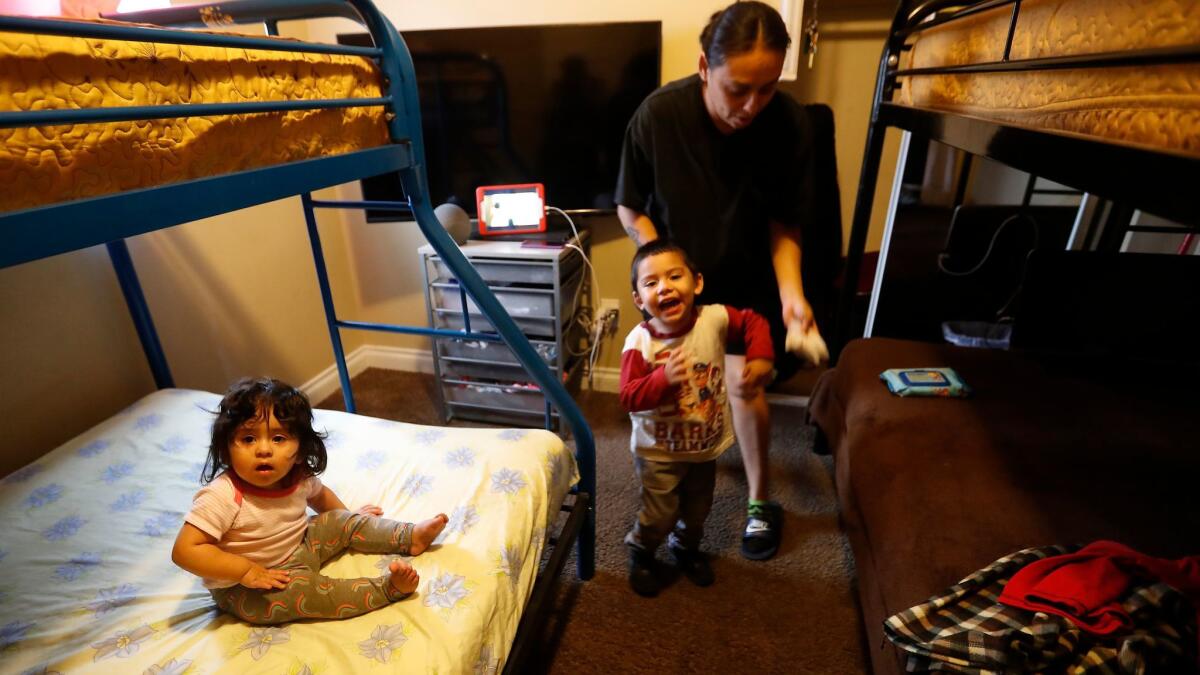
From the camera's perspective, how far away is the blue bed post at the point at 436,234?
0.94 meters

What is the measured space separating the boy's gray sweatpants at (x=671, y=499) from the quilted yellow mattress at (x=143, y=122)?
0.93 metres

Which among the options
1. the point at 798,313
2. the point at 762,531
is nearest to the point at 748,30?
the point at 798,313

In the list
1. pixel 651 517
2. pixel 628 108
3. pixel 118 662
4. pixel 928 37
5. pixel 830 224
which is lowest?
pixel 651 517

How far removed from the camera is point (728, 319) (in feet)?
4.15

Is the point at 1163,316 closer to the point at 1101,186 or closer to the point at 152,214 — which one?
the point at 1101,186

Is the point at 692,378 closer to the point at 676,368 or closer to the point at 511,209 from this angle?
the point at 676,368

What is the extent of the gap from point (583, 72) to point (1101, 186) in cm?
159

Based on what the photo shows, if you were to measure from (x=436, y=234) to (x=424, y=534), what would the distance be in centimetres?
56

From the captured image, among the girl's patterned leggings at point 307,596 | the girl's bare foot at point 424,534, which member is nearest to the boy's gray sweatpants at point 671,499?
the girl's bare foot at point 424,534

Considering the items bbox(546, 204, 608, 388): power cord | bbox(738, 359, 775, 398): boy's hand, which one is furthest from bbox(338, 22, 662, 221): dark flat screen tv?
bbox(738, 359, 775, 398): boy's hand

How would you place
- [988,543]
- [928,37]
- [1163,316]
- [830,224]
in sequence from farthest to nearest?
[830,224] → [1163,316] → [928,37] → [988,543]

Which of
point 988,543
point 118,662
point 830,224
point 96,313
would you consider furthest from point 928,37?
point 96,313

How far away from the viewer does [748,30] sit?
3.65ft

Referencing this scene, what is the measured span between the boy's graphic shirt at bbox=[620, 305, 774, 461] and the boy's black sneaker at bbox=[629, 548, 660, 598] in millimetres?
321
